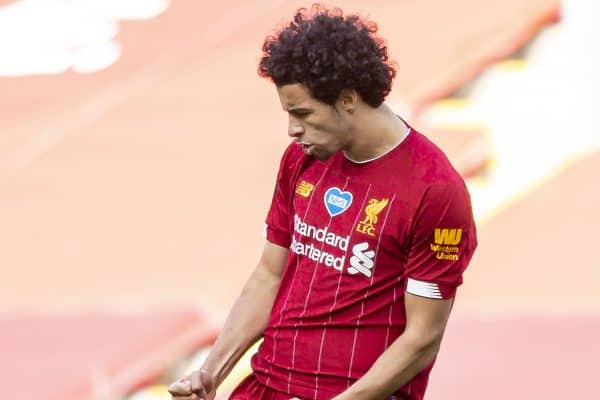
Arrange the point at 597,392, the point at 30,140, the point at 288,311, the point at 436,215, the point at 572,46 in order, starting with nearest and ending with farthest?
1. the point at 436,215
2. the point at 288,311
3. the point at 597,392
4. the point at 572,46
5. the point at 30,140

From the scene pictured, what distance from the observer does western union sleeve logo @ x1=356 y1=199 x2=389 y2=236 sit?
3730 mm

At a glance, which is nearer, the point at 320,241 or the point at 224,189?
the point at 320,241

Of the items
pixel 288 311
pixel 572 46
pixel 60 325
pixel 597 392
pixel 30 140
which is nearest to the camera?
pixel 288 311

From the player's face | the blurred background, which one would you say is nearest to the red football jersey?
the player's face

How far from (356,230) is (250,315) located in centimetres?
51

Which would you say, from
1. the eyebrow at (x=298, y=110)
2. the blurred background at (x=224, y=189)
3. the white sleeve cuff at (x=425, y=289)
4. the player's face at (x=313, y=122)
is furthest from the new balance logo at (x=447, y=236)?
the blurred background at (x=224, y=189)

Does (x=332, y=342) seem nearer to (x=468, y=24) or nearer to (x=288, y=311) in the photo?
(x=288, y=311)

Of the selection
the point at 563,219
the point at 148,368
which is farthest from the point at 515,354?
the point at 148,368

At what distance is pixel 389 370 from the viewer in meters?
3.69

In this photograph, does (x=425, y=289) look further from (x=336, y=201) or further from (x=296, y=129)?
(x=296, y=129)

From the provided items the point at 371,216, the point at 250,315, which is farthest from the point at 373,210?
the point at 250,315

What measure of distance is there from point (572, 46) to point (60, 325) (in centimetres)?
336

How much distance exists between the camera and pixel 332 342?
3.81 m

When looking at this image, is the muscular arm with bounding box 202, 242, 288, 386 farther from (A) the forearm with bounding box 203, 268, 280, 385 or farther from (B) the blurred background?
(B) the blurred background
